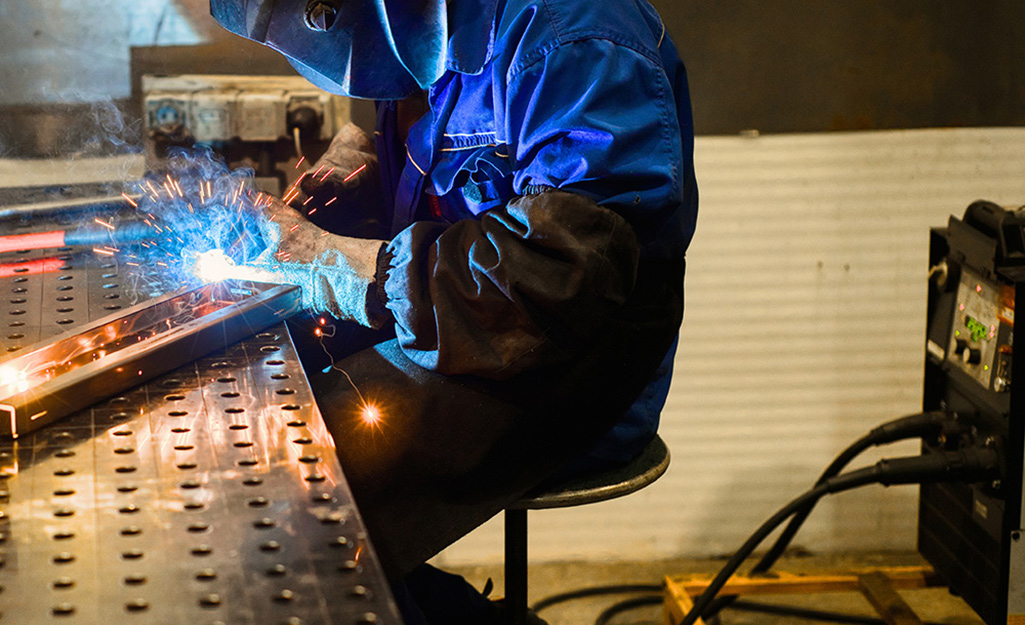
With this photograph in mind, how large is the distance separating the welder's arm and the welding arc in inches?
25.5

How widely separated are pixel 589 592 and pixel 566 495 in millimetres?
1270

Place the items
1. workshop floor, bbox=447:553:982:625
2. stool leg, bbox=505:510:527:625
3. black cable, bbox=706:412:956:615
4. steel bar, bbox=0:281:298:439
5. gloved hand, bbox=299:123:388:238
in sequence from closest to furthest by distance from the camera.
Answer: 1. steel bar, bbox=0:281:298:439
2. stool leg, bbox=505:510:527:625
3. gloved hand, bbox=299:123:388:238
4. black cable, bbox=706:412:956:615
5. workshop floor, bbox=447:553:982:625

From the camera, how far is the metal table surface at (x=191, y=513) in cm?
63

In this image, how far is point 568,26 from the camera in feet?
3.85

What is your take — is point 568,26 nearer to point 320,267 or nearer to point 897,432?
point 320,267

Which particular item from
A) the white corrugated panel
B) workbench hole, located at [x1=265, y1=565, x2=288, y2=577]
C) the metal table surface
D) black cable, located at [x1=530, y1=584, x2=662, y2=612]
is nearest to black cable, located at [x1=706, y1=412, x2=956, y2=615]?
the white corrugated panel

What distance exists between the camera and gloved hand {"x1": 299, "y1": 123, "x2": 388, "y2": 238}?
68.1 inches

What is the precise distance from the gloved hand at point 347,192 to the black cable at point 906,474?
103 centimetres

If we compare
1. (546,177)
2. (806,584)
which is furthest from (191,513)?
(806,584)

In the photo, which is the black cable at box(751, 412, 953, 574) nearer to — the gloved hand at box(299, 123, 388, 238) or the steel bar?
the gloved hand at box(299, 123, 388, 238)

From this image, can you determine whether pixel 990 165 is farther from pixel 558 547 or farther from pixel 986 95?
pixel 558 547

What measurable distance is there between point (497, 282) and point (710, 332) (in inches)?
56.4

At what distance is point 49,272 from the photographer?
1.42m

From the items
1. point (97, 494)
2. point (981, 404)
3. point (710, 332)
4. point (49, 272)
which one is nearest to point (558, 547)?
point (710, 332)
